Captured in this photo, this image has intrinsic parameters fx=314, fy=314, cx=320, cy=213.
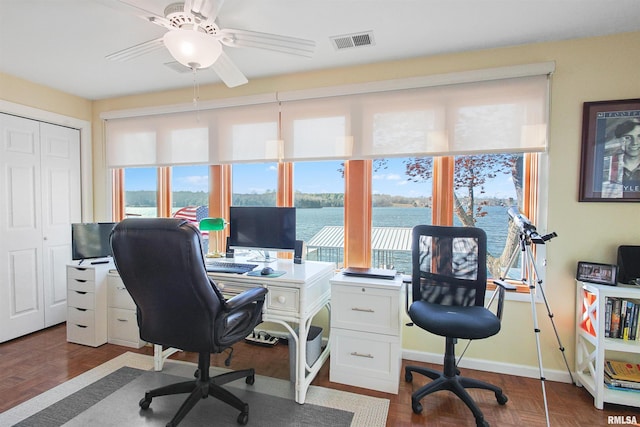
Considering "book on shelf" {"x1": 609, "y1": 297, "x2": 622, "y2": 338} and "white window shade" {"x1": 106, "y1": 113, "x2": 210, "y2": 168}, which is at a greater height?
"white window shade" {"x1": 106, "y1": 113, "x2": 210, "y2": 168}

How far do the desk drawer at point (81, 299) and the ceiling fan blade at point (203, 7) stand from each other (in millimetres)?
2594

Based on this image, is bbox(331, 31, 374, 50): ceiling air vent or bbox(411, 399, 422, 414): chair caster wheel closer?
bbox(411, 399, 422, 414): chair caster wheel

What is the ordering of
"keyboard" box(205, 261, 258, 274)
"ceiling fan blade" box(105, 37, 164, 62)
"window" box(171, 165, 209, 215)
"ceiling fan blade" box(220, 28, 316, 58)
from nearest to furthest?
"ceiling fan blade" box(220, 28, 316, 58) < "ceiling fan blade" box(105, 37, 164, 62) < "keyboard" box(205, 261, 258, 274) < "window" box(171, 165, 209, 215)

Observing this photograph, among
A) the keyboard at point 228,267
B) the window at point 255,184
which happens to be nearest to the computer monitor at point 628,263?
the keyboard at point 228,267

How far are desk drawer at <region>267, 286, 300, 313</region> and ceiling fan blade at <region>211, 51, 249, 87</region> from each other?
4.83ft

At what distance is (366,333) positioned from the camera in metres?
2.24

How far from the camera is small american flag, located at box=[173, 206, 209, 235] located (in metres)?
3.35

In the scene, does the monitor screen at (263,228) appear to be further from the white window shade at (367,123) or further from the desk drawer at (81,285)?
the desk drawer at (81,285)

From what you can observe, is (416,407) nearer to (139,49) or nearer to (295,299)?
(295,299)

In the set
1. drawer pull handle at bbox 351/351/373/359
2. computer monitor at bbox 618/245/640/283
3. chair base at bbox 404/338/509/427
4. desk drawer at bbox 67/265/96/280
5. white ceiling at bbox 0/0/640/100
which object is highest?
white ceiling at bbox 0/0/640/100

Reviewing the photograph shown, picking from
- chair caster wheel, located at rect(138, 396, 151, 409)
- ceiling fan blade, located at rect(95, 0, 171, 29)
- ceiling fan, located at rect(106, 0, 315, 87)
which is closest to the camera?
ceiling fan blade, located at rect(95, 0, 171, 29)

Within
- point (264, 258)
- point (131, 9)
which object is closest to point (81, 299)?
point (264, 258)

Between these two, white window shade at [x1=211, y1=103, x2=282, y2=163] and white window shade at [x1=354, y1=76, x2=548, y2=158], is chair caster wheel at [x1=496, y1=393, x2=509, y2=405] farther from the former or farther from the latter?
white window shade at [x1=211, y1=103, x2=282, y2=163]

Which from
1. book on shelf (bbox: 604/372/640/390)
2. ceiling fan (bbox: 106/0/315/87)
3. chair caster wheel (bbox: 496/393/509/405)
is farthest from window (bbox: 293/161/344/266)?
book on shelf (bbox: 604/372/640/390)
